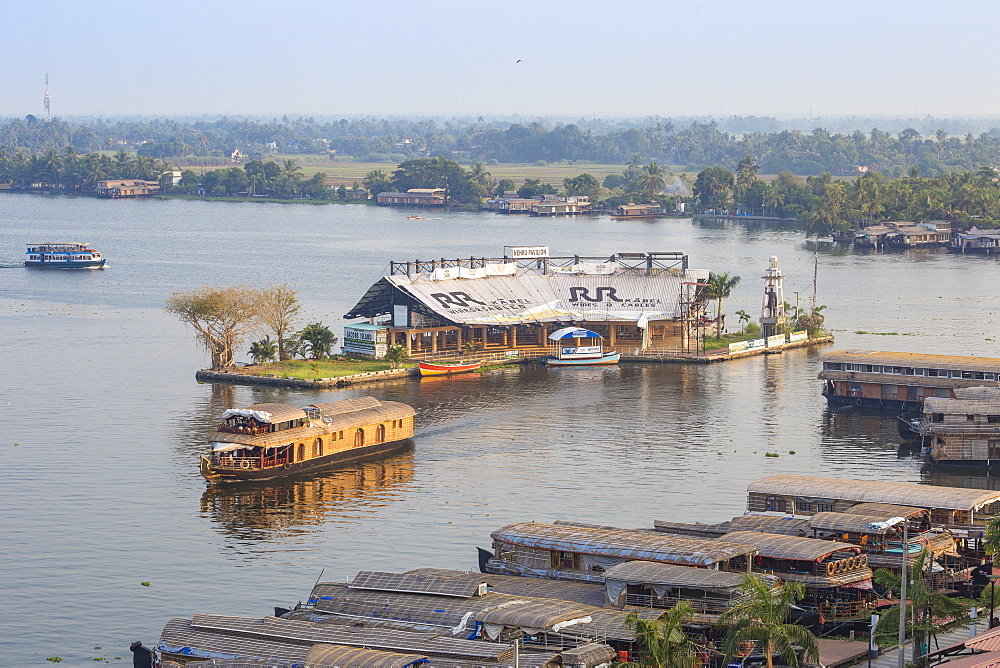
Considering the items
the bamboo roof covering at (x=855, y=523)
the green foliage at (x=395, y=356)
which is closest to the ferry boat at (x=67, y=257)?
the green foliage at (x=395, y=356)

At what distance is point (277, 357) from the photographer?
87812 millimetres

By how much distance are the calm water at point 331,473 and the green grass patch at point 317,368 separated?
8.49ft

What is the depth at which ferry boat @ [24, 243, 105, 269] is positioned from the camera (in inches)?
5837

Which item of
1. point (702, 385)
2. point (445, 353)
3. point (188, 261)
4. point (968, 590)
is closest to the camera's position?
point (968, 590)

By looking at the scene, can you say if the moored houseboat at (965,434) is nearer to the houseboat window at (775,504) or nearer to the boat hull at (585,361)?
the houseboat window at (775,504)

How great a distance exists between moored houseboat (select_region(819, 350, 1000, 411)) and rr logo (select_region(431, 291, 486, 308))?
81.3 ft

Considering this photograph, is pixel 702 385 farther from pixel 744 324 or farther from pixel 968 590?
pixel 968 590

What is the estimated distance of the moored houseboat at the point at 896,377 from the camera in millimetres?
75000

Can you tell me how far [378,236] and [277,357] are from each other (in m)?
102

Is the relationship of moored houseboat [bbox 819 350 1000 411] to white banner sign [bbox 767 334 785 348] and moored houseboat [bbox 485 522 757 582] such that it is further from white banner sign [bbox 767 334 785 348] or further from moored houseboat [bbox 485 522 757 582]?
moored houseboat [bbox 485 522 757 582]

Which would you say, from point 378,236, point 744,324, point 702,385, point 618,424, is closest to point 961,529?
point 618,424

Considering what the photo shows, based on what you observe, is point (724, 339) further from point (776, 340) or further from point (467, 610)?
point (467, 610)

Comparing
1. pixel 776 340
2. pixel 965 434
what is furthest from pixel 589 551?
pixel 776 340

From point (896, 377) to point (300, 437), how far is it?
31225 millimetres
